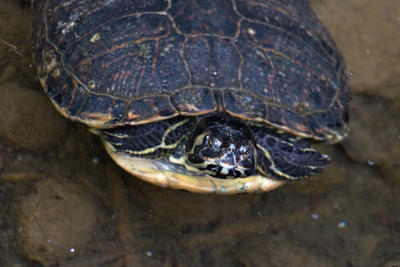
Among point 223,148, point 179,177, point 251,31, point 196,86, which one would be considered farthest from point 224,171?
point 251,31

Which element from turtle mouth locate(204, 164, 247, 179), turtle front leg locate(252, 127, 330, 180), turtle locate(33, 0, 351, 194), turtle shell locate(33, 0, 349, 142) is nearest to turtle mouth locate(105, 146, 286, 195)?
turtle locate(33, 0, 351, 194)

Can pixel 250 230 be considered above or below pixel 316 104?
below

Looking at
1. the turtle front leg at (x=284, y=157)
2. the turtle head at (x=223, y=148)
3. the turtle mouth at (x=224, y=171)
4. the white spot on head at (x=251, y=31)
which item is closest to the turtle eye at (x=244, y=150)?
the turtle head at (x=223, y=148)

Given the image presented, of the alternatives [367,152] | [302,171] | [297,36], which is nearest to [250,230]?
[302,171]

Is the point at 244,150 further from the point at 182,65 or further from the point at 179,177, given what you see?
the point at 182,65

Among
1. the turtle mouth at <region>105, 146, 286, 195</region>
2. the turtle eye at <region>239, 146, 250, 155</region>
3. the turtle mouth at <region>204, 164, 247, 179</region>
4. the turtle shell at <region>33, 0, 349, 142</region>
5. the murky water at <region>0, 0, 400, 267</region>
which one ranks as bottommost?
the murky water at <region>0, 0, 400, 267</region>

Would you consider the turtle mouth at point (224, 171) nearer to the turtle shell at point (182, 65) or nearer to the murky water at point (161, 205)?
the turtle shell at point (182, 65)

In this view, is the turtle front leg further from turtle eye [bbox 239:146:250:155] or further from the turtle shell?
turtle eye [bbox 239:146:250:155]

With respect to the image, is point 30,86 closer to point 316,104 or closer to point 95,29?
point 95,29
